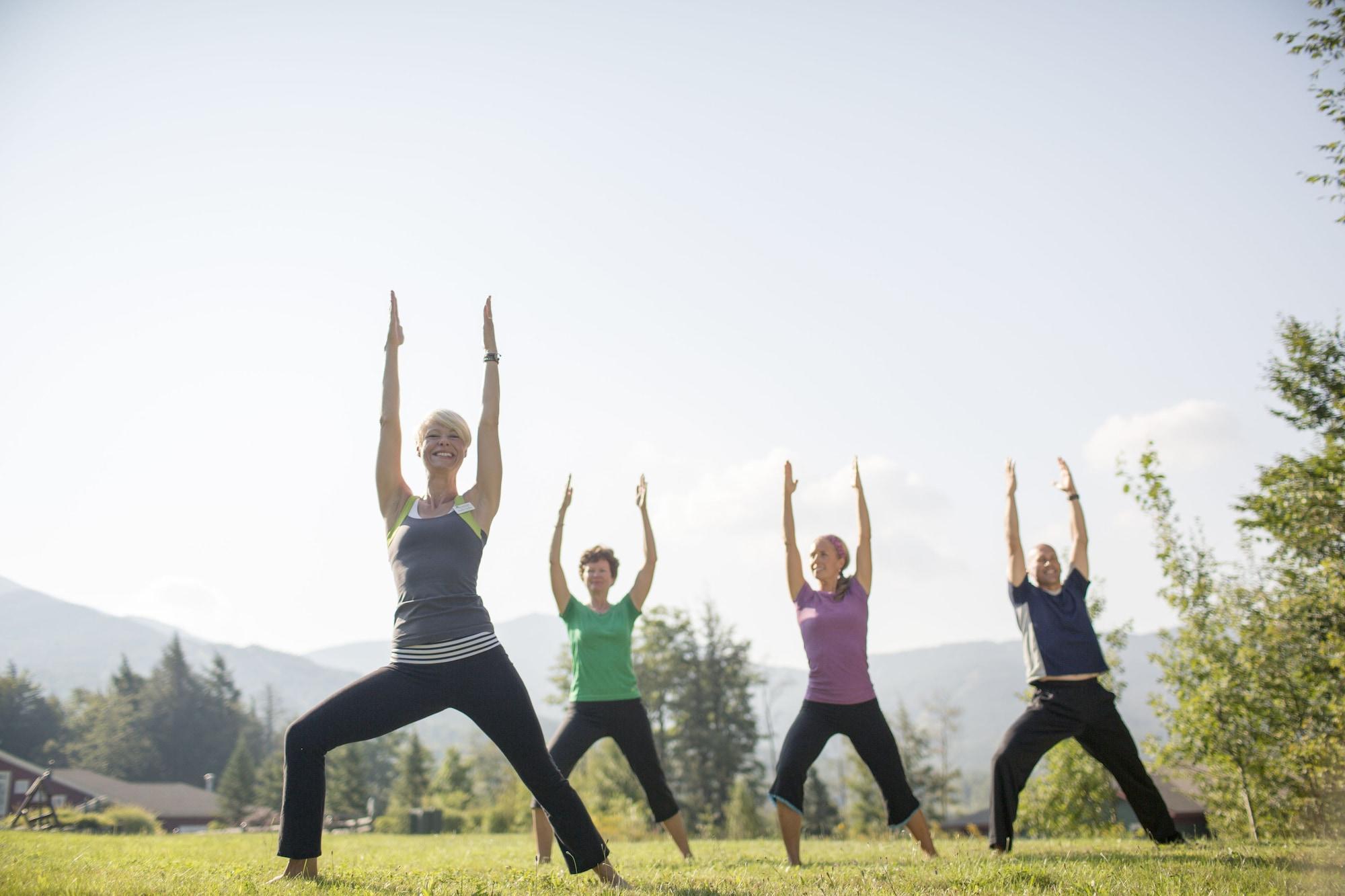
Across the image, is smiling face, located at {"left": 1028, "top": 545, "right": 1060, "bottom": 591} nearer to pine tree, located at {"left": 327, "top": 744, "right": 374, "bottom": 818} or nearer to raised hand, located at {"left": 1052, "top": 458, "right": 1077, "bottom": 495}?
raised hand, located at {"left": 1052, "top": 458, "right": 1077, "bottom": 495}

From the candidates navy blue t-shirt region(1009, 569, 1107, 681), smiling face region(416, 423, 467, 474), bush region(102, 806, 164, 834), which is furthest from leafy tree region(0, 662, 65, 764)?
navy blue t-shirt region(1009, 569, 1107, 681)

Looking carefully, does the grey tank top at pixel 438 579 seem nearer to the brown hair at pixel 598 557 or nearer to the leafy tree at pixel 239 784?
the brown hair at pixel 598 557

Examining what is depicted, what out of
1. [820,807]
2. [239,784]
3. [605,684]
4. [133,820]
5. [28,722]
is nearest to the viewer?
[605,684]

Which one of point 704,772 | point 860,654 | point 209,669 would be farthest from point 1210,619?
point 209,669

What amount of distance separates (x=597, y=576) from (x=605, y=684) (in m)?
1.11

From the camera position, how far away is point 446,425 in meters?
5.44

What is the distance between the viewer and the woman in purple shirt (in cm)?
714

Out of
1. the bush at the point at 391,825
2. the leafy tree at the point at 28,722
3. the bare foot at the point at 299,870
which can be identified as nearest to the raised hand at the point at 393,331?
the bare foot at the point at 299,870

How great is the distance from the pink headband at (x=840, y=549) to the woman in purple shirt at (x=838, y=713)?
242mm

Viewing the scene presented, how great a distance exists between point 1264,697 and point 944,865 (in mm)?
15557

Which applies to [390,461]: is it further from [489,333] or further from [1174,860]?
[1174,860]

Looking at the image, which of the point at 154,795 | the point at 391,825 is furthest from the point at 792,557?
the point at 154,795

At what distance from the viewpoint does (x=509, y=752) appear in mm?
4816

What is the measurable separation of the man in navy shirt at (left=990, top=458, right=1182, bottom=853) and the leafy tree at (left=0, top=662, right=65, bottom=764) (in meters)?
92.4
